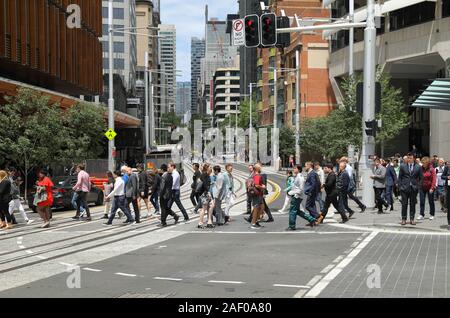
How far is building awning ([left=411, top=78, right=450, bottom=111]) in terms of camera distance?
1820 cm

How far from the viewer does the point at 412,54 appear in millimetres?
42500

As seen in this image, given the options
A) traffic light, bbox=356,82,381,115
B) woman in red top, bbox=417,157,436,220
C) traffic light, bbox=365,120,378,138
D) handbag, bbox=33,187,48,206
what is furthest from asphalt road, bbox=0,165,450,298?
traffic light, bbox=356,82,381,115

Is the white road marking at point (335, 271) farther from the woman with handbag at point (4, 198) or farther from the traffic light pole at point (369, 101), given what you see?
Result: the woman with handbag at point (4, 198)

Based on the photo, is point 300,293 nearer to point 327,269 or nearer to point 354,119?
point 327,269

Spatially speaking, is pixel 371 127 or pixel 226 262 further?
pixel 371 127

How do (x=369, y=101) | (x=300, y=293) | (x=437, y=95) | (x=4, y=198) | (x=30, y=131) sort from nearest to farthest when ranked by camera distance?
1. (x=300, y=293)
2. (x=4, y=198)
3. (x=437, y=95)
4. (x=369, y=101)
5. (x=30, y=131)

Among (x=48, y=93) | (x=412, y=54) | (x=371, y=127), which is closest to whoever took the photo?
(x=371, y=127)

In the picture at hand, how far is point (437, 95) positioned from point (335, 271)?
11.6m

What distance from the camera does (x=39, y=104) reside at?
26719 millimetres

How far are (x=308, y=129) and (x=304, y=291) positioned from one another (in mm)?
51499

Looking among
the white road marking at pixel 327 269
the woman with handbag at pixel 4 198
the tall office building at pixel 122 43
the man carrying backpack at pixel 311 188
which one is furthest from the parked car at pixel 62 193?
the tall office building at pixel 122 43

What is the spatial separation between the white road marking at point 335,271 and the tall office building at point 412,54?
20649 mm

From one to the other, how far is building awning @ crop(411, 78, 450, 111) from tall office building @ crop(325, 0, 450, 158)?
37.3ft

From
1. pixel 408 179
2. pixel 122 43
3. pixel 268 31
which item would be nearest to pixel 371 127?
pixel 408 179
